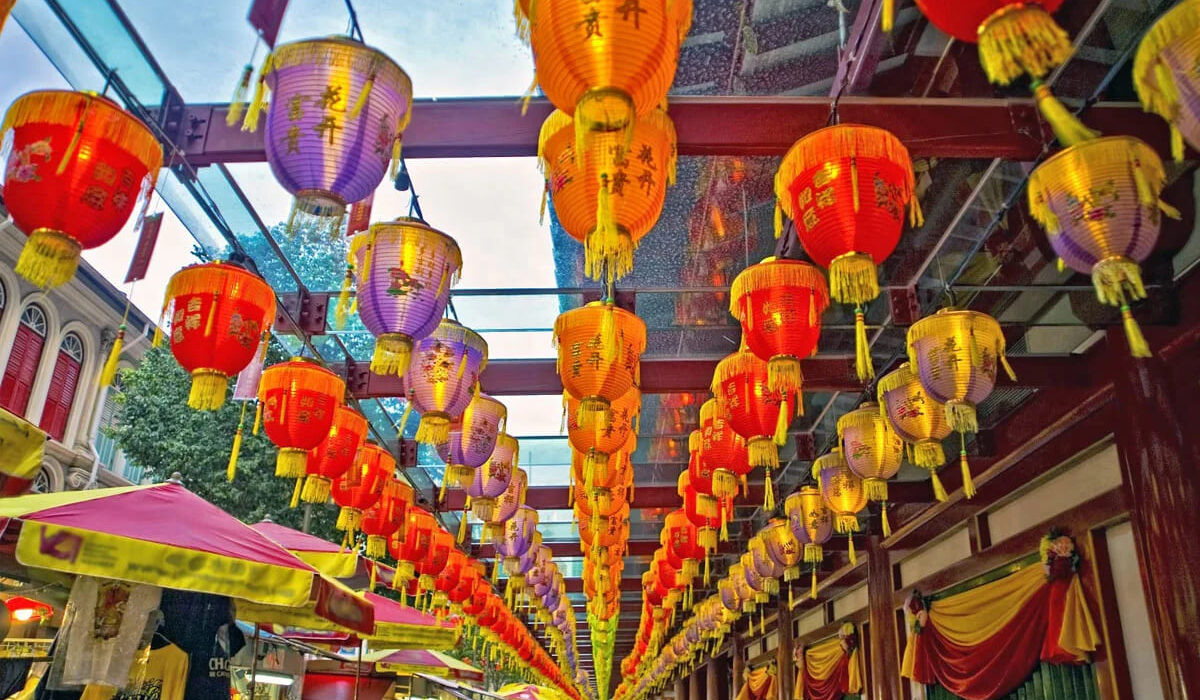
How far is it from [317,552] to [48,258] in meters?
3.58

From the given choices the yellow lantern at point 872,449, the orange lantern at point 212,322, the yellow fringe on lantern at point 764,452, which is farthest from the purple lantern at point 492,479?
the orange lantern at point 212,322

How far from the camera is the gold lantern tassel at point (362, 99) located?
10.6 ft

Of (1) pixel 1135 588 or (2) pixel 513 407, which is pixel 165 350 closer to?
(2) pixel 513 407

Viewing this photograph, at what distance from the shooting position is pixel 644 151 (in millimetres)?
3582

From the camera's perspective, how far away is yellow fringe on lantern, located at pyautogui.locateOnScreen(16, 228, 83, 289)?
3.08 m

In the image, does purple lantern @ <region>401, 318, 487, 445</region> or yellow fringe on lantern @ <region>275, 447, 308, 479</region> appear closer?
purple lantern @ <region>401, 318, 487, 445</region>

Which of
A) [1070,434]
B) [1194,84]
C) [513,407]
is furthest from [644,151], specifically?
[513,407]

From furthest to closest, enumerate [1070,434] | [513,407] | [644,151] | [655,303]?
1. [513,407]
2. [655,303]
3. [1070,434]
4. [644,151]

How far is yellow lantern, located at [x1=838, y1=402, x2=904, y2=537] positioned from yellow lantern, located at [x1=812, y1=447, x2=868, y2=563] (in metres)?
0.71

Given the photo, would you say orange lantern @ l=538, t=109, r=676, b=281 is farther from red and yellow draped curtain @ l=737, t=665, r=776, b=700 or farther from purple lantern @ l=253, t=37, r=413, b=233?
red and yellow draped curtain @ l=737, t=665, r=776, b=700

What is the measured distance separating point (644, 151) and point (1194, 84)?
1941 mm

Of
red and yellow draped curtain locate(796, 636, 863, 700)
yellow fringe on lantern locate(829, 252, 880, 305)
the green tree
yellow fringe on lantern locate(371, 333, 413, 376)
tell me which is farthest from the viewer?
the green tree

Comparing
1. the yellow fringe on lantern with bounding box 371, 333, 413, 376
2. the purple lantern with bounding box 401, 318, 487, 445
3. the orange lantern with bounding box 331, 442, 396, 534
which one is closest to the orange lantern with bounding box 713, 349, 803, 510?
the purple lantern with bounding box 401, 318, 487, 445

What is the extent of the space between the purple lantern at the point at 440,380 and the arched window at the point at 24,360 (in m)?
11.4
